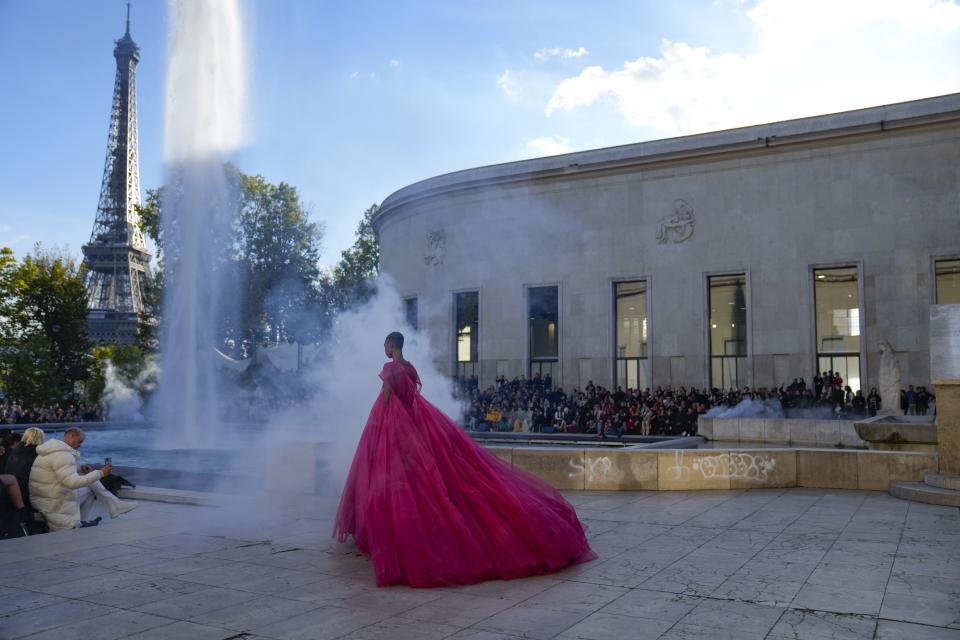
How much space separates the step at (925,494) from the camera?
364 inches

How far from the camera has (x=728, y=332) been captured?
29.7m

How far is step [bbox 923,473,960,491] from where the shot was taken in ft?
31.2

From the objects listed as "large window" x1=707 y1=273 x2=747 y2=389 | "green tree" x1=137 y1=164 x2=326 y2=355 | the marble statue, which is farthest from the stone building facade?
"green tree" x1=137 y1=164 x2=326 y2=355

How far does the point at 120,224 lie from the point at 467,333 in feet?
176

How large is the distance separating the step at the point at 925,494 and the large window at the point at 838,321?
18740 millimetres

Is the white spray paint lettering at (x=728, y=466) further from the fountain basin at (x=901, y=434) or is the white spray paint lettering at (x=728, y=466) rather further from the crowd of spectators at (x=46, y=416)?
the crowd of spectators at (x=46, y=416)

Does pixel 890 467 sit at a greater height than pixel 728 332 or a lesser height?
lesser

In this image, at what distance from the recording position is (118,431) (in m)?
28.8

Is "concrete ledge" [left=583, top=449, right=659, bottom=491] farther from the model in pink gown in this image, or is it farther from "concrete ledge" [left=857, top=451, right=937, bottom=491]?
the model in pink gown

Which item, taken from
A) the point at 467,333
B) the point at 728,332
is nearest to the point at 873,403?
the point at 728,332

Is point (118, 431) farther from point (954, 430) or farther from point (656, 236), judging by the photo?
point (954, 430)

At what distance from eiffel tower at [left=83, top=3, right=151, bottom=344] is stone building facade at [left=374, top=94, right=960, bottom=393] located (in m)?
48.7

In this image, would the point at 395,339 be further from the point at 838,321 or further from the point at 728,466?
the point at 838,321

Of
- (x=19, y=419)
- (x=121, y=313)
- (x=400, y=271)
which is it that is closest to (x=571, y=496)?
(x=400, y=271)
